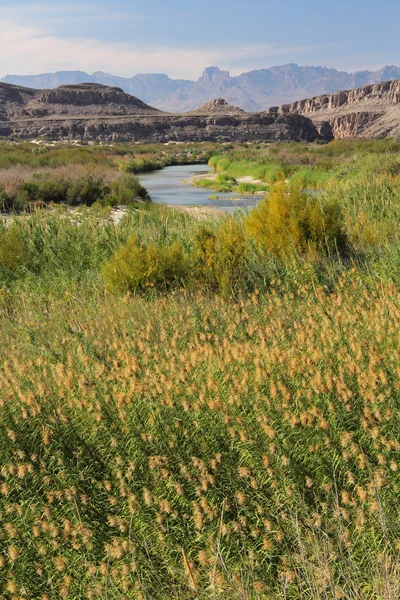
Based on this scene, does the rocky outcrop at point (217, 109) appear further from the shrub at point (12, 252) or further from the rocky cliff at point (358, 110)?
the shrub at point (12, 252)

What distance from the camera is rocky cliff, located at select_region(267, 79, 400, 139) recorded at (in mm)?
101938

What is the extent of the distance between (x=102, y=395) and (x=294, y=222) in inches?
180

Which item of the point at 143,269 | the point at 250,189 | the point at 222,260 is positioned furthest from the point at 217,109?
the point at 143,269

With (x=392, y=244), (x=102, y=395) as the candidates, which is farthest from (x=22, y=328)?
(x=392, y=244)

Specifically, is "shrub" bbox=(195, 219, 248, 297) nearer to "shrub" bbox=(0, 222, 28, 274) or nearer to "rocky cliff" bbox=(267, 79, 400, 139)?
"shrub" bbox=(0, 222, 28, 274)

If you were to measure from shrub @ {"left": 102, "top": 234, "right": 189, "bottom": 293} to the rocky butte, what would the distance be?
229 feet

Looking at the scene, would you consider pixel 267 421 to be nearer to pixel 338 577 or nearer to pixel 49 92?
pixel 338 577

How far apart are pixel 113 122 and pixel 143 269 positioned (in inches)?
2993

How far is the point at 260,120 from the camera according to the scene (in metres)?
85.9

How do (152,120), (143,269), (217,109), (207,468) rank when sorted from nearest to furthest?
1. (207,468)
2. (143,269)
3. (152,120)
4. (217,109)

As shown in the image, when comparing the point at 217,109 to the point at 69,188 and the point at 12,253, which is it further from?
the point at 12,253

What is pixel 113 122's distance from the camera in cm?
7894

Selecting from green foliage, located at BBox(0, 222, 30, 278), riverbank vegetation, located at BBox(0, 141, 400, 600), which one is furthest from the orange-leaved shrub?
green foliage, located at BBox(0, 222, 30, 278)

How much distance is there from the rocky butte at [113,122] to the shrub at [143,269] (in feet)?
229
